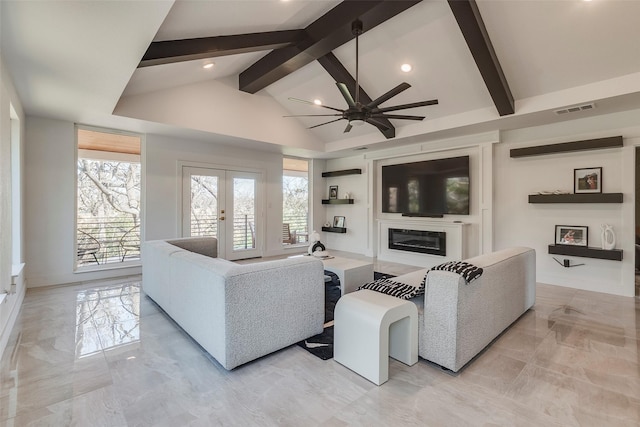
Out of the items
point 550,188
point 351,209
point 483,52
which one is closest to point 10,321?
point 483,52

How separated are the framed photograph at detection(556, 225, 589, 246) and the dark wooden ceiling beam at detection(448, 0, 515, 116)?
194 centimetres

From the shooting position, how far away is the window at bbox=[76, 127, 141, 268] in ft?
15.5

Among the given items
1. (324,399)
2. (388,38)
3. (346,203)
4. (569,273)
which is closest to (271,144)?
(346,203)

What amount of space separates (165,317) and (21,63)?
2711mm

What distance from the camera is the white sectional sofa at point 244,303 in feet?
6.89

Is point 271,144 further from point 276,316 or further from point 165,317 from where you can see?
point 276,316

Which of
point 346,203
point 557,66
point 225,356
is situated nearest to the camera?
point 225,356

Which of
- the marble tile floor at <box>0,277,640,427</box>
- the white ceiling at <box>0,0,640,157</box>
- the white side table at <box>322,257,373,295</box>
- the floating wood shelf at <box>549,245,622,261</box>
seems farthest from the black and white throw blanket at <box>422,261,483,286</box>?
the floating wood shelf at <box>549,245,622,261</box>

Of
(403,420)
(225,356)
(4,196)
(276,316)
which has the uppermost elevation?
(4,196)

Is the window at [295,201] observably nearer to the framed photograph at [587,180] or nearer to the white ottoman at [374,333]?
→ the white ottoman at [374,333]

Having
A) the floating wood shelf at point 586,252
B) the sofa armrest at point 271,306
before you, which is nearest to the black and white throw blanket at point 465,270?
the sofa armrest at point 271,306

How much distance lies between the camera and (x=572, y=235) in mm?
4355

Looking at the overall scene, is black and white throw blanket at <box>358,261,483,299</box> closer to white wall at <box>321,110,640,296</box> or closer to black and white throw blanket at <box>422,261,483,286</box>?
black and white throw blanket at <box>422,261,483,286</box>

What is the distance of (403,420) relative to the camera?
5.47ft
